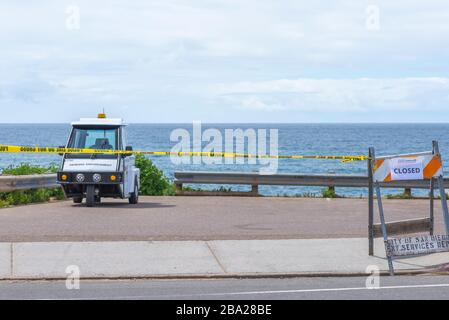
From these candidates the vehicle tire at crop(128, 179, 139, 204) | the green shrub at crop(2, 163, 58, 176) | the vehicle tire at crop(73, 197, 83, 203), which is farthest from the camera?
the green shrub at crop(2, 163, 58, 176)

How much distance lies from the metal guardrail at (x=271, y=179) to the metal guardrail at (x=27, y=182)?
151 inches

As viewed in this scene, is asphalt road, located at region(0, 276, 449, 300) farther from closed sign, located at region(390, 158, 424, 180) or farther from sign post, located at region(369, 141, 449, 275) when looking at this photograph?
closed sign, located at region(390, 158, 424, 180)

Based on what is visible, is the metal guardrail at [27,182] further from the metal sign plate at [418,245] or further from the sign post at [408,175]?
the metal sign plate at [418,245]

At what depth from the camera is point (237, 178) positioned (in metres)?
23.6

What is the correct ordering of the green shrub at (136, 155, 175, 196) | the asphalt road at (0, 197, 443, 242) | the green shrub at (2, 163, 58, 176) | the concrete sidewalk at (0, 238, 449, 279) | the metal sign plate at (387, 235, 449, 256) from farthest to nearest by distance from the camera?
the green shrub at (136, 155, 175, 196) < the green shrub at (2, 163, 58, 176) < the asphalt road at (0, 197, 443, 242) < the metal sign plate at (387, 235, 449, 256) < the concrete sidewalk at (0, 238, 449, 279)

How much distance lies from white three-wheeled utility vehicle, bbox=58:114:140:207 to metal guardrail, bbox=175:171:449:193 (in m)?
3.02

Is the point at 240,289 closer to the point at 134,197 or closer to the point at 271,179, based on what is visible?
the point at 134,197

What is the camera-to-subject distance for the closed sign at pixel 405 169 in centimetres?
1248

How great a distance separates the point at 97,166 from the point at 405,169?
914cm

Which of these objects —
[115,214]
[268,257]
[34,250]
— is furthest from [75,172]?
[268,257]

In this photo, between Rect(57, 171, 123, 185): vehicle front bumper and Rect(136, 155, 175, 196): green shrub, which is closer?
Rect(57, 171, 123, 185): vehicle front bumper

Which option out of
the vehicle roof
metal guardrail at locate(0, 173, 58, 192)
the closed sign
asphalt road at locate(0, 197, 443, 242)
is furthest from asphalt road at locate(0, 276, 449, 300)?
the vehicle roof

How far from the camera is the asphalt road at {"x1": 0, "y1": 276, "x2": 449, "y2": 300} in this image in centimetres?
985
